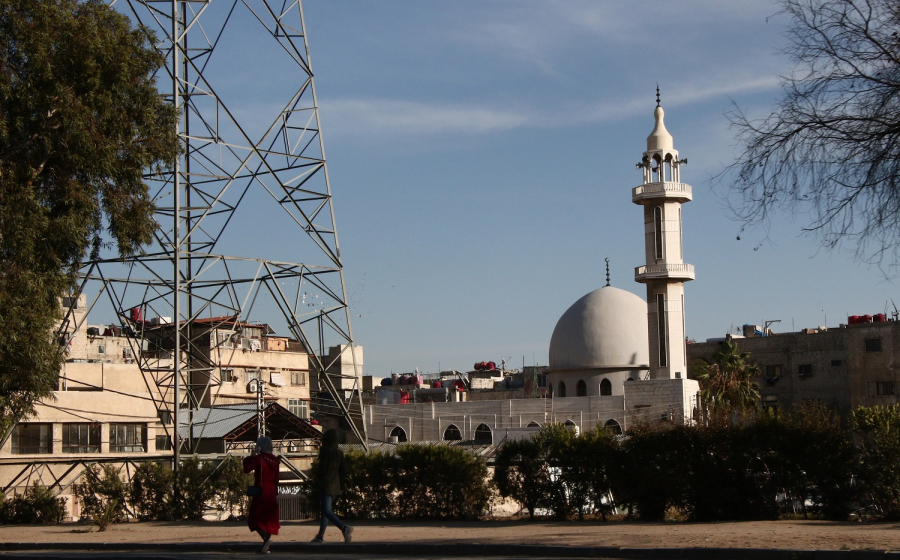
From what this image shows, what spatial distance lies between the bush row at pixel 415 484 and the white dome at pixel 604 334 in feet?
177

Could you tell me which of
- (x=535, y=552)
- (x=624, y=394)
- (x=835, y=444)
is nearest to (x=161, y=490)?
(x=535, y=552)

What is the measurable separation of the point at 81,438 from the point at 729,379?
4223 centimetres

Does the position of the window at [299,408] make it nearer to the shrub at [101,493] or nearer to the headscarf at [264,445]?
the shrub at [101,493]

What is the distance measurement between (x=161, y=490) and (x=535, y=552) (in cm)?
1096

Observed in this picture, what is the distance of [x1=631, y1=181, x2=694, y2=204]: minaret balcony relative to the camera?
203 ft

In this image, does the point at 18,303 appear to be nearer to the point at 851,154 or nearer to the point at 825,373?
the point at 851,154

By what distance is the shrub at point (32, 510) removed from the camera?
72.5ft

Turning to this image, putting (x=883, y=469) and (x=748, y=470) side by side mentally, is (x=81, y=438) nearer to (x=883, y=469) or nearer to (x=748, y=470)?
(x=748, y=470)

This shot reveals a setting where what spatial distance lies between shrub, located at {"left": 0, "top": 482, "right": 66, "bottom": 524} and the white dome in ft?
176

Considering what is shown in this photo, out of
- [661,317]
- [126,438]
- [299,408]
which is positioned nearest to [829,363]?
[661,317]

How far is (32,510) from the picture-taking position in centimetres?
2222

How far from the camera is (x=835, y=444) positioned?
16547mm

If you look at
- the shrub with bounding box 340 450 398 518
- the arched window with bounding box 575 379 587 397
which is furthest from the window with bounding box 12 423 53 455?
the arched window with bounding box 575 379 587 397

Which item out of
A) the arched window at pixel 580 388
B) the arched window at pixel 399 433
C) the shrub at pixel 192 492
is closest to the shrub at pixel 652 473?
the shrub at pixel 192 492
